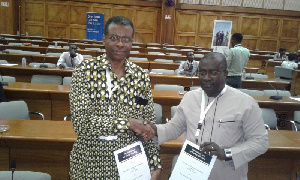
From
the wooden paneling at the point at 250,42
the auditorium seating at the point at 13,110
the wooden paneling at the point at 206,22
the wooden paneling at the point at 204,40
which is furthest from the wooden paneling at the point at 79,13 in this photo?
the auditorium seating at the point at 13,110

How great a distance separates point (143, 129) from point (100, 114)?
253 mm

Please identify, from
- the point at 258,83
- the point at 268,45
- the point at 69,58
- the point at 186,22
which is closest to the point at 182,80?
the point at 258,83

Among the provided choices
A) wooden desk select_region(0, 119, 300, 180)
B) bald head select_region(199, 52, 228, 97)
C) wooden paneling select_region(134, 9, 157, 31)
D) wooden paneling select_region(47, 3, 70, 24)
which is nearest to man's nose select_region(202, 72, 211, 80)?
bald head select_region(199, 52, 228, 97)

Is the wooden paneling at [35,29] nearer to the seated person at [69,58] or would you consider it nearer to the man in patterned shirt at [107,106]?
the seated person at [69,58]

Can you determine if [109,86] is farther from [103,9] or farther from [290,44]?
[290,44]

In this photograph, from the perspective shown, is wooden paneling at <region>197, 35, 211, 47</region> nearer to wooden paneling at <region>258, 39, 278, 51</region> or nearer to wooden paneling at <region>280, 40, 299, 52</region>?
wooden paneling at <region>258, 39, 278, 51</region>

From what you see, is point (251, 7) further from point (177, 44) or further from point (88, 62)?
point (88, 62)

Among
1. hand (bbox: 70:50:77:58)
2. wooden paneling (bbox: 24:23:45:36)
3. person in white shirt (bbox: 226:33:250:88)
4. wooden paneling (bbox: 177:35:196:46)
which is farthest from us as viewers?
wooden paneling (bbox: 177:35:196:46)

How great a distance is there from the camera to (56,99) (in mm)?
4500

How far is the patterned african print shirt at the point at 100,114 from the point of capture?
151cm

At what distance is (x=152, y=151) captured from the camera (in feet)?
5.82

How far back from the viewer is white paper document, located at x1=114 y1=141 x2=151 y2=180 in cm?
159

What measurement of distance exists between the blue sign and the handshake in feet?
41.7

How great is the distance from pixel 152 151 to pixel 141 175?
0.54ft
